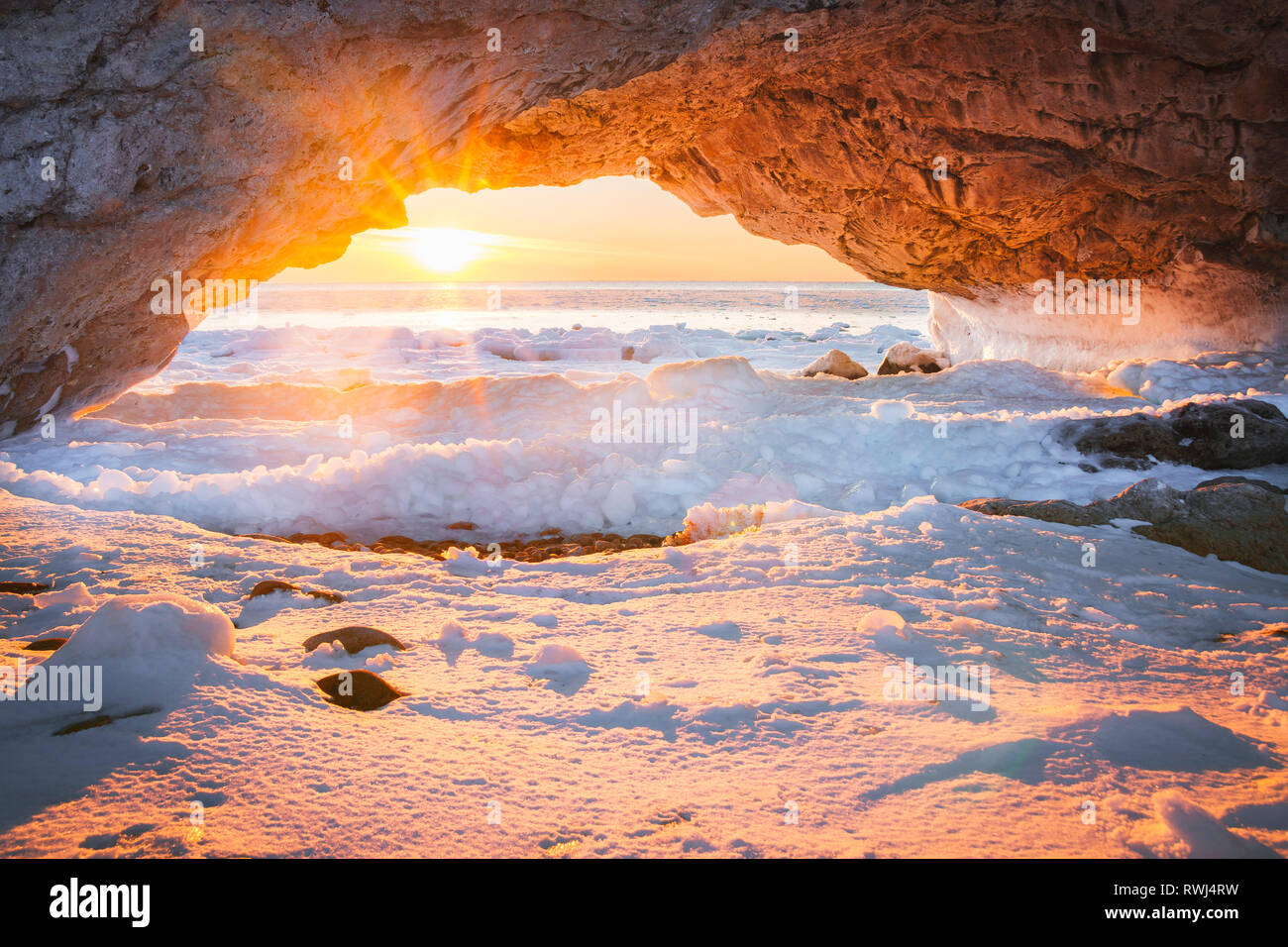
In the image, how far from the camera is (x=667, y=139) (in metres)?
7.95

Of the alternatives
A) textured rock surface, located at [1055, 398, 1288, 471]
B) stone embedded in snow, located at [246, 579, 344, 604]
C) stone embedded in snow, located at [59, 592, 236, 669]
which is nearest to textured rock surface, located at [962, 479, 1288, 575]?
textured rock surface, located at [1055, 398, 1288, 471]

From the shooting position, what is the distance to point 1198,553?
14.5 ft

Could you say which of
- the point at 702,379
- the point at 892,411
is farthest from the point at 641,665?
the point at 702,379

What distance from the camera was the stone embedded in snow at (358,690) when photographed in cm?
252

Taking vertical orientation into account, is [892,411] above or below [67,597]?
above

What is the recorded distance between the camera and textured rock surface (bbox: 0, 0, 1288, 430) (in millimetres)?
4078

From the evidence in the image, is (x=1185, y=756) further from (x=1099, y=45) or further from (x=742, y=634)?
(x=1099, y=45)

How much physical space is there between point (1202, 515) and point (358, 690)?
527 centimetres

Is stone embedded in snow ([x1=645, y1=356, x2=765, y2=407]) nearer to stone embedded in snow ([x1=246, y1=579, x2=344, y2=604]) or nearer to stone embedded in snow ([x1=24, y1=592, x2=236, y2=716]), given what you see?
stone embedded in snow ([x1=246, y1=579, x2=344, y2=604])

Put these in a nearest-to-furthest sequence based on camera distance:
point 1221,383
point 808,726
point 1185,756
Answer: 1. point 1185,756
2. point 808,726
3. point 1221,383

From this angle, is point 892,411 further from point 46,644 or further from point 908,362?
point 46,644

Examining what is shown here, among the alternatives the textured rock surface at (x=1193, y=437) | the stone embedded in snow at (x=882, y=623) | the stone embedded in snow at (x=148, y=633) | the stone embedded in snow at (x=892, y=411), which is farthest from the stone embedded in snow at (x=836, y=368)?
the stone embedded in snow at (x=148, y=633)

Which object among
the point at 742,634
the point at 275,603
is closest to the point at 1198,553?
the point at 742,634
